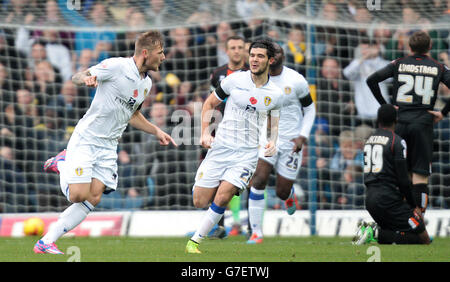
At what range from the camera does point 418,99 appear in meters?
10.7

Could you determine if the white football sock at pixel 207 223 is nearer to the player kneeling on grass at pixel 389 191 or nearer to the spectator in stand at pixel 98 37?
the player kneeling on grass at pixel 389 191

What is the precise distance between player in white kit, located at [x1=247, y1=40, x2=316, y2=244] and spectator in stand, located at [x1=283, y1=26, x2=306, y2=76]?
2.05 metres

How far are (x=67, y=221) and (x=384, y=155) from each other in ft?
12.5

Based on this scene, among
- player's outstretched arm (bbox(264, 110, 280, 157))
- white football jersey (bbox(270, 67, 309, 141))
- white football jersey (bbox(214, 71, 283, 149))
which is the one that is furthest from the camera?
white football jersey (bbox(270, 67, 309, 141))

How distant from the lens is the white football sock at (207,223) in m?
8.39

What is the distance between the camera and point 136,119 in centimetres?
864

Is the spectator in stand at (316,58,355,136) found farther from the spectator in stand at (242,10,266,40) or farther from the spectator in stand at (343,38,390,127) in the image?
the spectator in stand at (242,10,266,40)

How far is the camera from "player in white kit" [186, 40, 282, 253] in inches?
348

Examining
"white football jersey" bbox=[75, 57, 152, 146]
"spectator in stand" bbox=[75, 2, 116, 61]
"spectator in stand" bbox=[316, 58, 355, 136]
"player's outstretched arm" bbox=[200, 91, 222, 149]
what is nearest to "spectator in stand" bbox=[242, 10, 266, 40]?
"spectator in stand" bbox=[316, 58, 355, 136]

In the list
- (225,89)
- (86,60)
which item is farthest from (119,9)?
(225,89)

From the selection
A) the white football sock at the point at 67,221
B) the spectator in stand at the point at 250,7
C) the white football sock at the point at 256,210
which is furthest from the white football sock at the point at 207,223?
the spectator in stand at the point at 250,7

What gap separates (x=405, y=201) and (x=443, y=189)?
3716 millimetres
